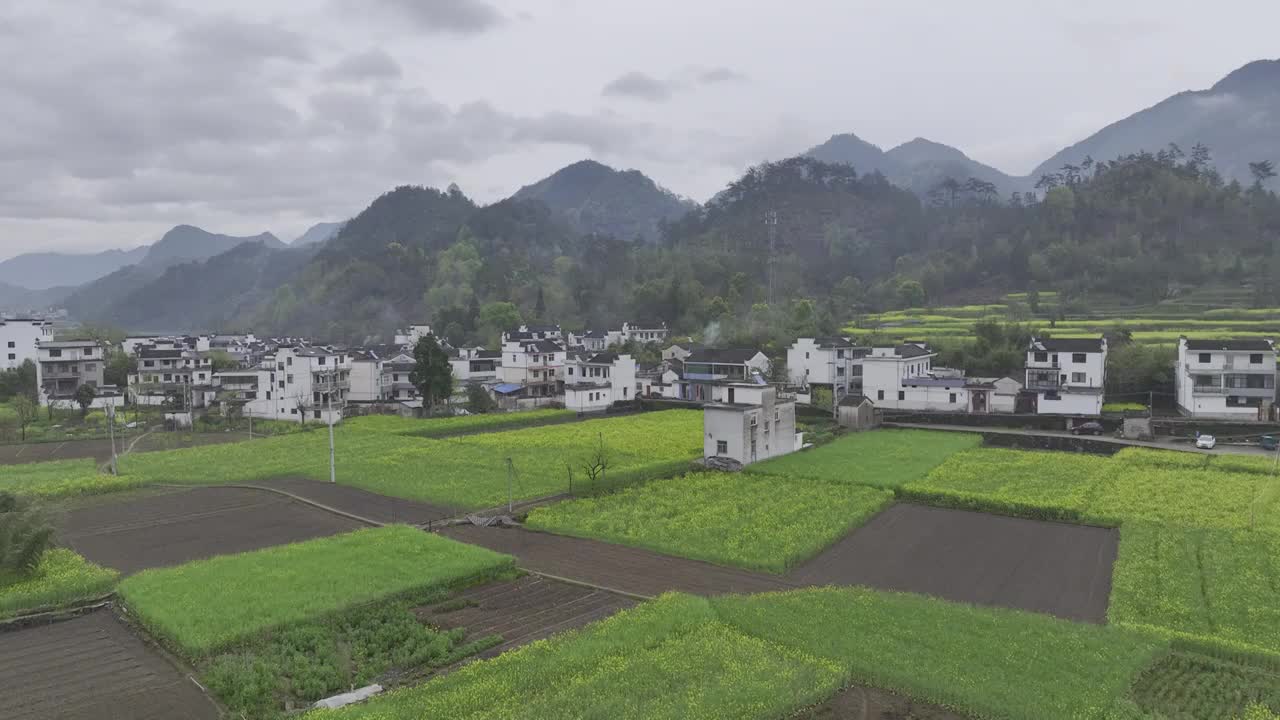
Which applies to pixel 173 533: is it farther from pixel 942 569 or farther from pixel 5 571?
pixel 942 569

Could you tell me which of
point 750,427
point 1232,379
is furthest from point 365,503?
point 1232,379

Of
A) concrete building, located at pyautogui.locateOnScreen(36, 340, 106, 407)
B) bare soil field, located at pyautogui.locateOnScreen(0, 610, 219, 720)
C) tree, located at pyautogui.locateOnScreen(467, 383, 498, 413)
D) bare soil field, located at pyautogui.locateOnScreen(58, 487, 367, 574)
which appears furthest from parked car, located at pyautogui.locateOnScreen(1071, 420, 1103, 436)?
concrete building, located at pyautogui.locateOnScreen(36, 340, 106, 407)

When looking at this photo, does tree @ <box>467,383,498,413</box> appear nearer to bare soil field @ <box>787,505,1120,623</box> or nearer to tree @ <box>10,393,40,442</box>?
tree @ <box>10,393,40,442</box>

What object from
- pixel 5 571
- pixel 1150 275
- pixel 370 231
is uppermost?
pixel 370 231

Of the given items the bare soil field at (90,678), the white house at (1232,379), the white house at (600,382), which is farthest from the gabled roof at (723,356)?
the bare soil field at (90,678)

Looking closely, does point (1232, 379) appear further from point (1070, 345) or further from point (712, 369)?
point (712, 369)

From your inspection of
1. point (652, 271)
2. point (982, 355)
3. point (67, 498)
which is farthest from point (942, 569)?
point (652, 271)

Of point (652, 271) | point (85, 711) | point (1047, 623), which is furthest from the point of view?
point (652, 271)
